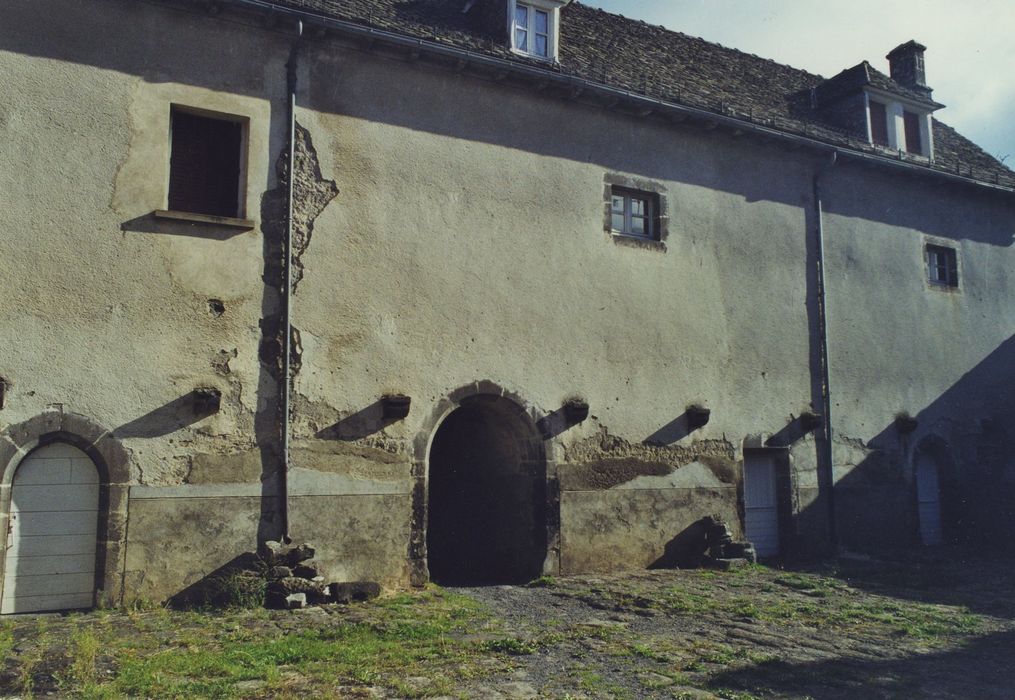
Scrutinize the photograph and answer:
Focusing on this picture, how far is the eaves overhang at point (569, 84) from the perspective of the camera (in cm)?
1043

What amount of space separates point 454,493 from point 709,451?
372cm

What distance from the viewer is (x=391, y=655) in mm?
7133

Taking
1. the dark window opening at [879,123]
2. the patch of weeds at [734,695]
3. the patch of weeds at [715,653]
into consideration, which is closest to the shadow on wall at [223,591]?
the patch of weeds at [715,653]

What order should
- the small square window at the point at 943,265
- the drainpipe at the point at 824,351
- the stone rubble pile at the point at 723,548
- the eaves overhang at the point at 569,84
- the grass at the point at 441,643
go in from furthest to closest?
the small square window at the point at 943,265 < the drainpipe at the point at 824,351 < the stone rubble pile at the point at 723,548 < the eaves overhang at the point at 569,84 < the grass at the point at 441,643

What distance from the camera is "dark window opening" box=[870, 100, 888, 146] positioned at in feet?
51.9

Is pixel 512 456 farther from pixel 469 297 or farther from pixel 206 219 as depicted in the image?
pixel 206 219

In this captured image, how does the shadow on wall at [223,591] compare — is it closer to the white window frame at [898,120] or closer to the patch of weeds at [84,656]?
the patch of weeds at [84,656]

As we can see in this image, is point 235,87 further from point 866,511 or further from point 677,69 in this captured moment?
point 866,511

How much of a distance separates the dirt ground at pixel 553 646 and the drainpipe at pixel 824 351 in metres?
3.07

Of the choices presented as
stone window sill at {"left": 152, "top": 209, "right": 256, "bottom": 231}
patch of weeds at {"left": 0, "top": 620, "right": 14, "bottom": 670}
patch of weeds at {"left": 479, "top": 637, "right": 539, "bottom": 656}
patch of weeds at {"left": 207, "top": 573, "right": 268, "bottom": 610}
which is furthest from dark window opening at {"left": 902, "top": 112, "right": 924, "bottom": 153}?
patch of weeds at {"left": 0, "top": 620, "right": 14, "bottom": 670}

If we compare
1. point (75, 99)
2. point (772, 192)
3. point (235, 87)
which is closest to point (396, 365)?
point (235, 87)

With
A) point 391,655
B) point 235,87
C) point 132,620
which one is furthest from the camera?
point 235,87

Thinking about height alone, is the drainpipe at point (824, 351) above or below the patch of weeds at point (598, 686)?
above

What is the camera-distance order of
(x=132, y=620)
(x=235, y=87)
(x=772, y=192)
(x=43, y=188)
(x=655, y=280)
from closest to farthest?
(x=132, y=620) < (x=43, y=188) < (x=235, y=87) < (x=655, y=280) < (x=772, y=192)
